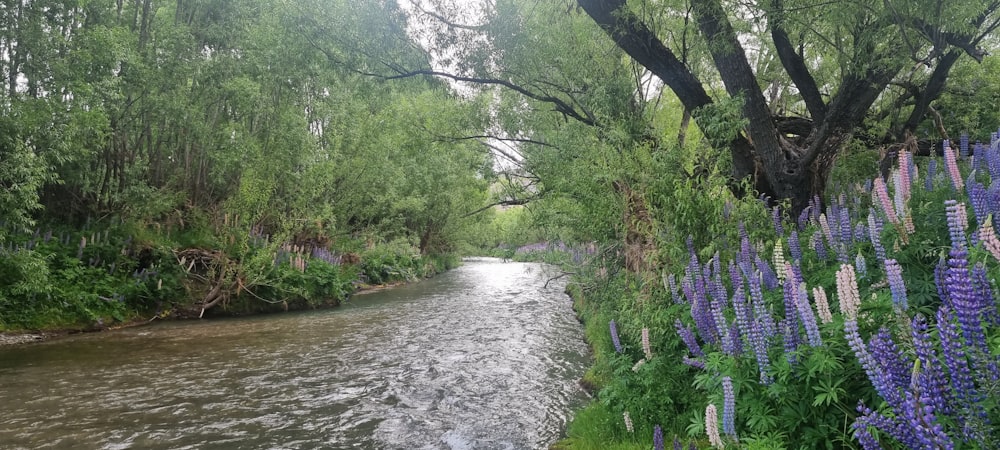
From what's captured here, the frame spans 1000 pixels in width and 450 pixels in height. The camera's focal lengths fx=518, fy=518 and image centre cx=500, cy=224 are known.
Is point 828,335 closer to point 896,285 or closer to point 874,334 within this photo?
point 874,334

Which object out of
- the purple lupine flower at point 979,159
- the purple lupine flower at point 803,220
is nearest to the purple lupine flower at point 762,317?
the purple lupine flower at point 979,159

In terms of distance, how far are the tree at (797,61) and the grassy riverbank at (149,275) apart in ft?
45.9

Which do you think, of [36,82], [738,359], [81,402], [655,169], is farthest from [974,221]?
[36,82]

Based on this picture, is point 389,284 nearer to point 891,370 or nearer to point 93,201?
point 93,201

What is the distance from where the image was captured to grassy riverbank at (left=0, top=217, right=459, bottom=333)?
42.2ft

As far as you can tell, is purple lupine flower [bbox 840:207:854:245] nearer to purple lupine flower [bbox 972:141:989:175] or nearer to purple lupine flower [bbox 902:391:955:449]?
purple lupine flower [bbox 972:141:989:175]

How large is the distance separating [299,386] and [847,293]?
877 centimetres

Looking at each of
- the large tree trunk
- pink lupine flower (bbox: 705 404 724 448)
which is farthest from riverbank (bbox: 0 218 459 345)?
pink lupine flower (bbox: 705 404 724 448)

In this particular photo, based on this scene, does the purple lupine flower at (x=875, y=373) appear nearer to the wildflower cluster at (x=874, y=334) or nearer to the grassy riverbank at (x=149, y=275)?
the wildflower cluster at (x=874, y=334)

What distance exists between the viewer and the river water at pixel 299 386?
696cm

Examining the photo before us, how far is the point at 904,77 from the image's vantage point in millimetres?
12430

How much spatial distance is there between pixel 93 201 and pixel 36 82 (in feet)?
12.8

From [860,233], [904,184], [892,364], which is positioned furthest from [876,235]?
[892,364]

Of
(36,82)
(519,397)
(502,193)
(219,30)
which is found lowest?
(519,397)
